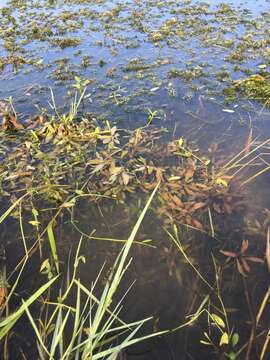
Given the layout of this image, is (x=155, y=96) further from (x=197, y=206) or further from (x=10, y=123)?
(x=197, y=206)

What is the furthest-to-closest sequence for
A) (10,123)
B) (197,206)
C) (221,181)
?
(10,123)
(221,181)
(197,206)

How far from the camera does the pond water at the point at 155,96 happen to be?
2.80 m

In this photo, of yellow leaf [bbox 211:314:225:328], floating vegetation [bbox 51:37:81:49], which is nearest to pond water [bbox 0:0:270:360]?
floating vegetation [bbox 51:37:81:49]

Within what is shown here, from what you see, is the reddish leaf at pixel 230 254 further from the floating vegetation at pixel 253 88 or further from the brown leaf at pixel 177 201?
the floating vegetation at pixel 253 88

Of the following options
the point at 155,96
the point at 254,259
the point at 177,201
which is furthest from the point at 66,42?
Result: the point at 254,259

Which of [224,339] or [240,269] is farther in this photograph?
[240,269]

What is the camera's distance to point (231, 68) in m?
6.05

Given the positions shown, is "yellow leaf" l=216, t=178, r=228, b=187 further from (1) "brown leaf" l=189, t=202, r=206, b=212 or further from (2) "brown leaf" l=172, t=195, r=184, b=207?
(2) "brown leaf" l=172, t=195, r=184, b=207

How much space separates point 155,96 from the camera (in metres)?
5.50

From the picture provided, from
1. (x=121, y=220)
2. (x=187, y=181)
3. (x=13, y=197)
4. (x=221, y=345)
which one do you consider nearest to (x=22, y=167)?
(x=13, y=197)

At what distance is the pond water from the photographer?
2.80 meters

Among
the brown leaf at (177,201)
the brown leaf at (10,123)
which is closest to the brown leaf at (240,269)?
the brown leaf at (177,201)

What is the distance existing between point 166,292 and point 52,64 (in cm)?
532

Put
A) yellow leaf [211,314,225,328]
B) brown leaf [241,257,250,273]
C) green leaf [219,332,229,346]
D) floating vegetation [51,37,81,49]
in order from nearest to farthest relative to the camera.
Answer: green leaf [219,332,229,346]
yellow leaf [211,314,225,328]
brown leaf [241,257,250,273]
floating vegetation [51,37,81,49]
